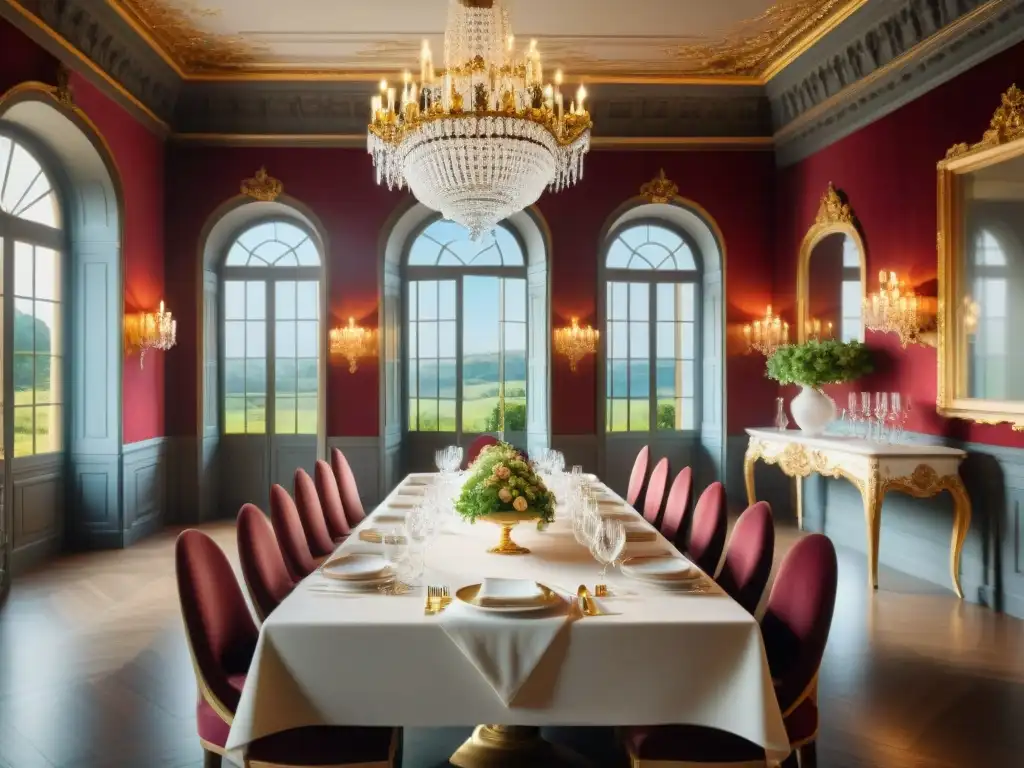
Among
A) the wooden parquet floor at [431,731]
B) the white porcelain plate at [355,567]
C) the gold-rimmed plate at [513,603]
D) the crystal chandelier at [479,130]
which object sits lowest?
the wooden parquet floor at [431,731]

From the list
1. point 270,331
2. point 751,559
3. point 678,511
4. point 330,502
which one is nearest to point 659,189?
point 270,331

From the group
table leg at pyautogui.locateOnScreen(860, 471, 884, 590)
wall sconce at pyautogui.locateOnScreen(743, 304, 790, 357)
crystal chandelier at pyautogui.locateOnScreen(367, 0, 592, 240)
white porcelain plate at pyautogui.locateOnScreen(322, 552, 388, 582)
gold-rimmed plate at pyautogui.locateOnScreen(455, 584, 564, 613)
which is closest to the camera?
gold-rimmed plate at pyautogui.locateOnScreen(455, 584, 564, 613)

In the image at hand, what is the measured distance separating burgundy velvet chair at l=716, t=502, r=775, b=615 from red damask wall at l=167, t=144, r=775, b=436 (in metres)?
4.85

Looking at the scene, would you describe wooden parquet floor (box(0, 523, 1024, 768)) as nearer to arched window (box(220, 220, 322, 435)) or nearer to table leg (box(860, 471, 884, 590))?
table leg (box(860, 471, 884, 590))

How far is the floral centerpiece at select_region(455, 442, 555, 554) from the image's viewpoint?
123 inches

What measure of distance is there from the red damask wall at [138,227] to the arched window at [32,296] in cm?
54

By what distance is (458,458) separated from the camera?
16.3ft

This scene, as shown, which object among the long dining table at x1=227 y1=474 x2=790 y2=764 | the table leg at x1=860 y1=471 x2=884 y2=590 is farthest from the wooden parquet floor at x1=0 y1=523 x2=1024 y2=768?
the long dining table at x1=227 y1=474 x2=790 y2=764

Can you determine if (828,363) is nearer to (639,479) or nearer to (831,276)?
(831,276)

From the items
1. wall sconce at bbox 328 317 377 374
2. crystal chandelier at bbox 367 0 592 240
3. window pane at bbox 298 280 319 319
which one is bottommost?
wall sconce at bbox 328 317 377 374

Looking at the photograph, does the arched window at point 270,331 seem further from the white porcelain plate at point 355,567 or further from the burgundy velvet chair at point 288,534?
the white porcelain plate at point 355,567

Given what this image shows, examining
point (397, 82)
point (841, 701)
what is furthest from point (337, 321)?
point (841, 701)

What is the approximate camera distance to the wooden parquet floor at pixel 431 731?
308 cm

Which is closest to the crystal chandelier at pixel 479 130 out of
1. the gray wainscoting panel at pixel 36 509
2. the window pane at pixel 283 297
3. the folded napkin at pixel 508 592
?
the folded napkin at pixel 508 592
